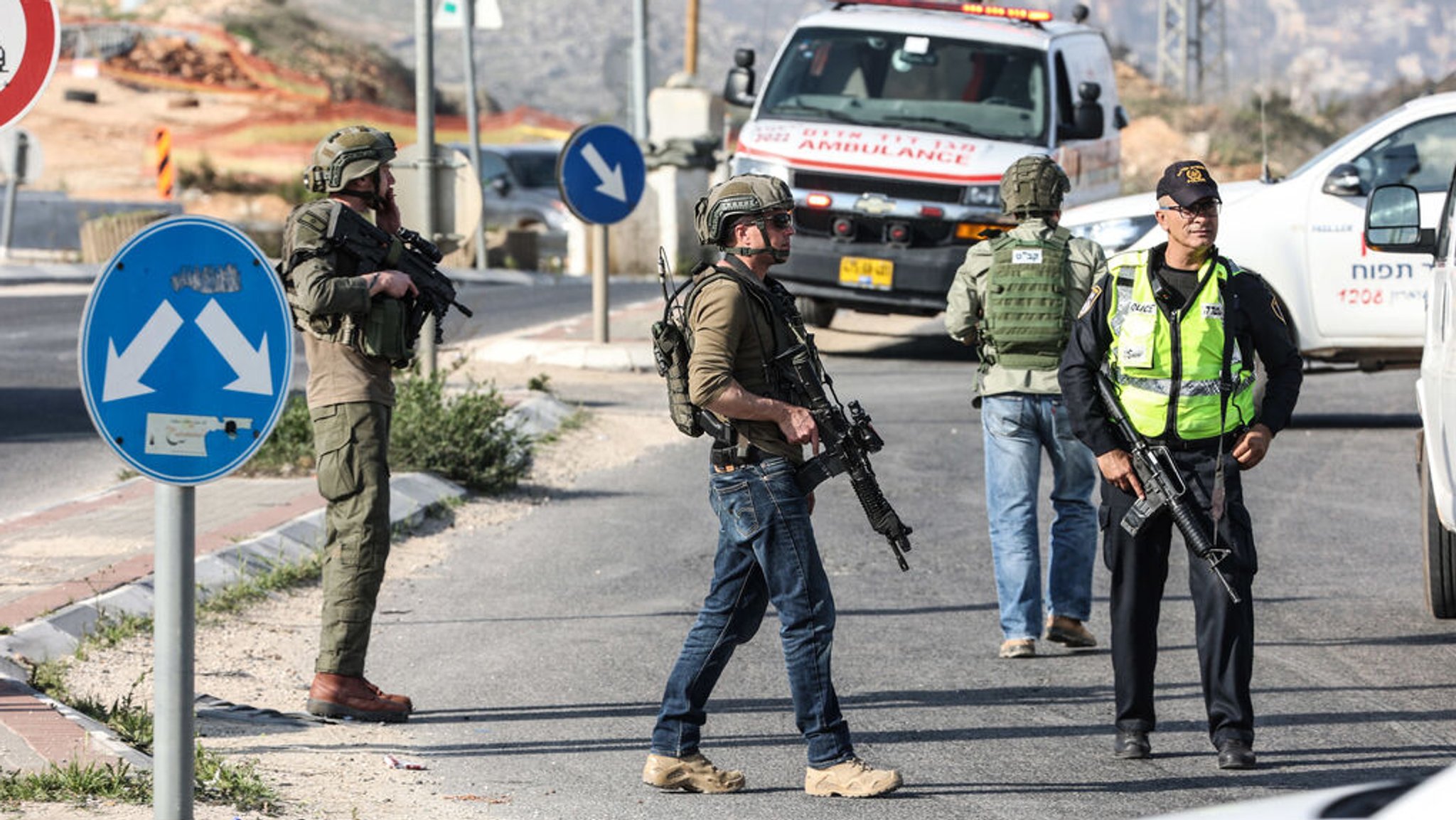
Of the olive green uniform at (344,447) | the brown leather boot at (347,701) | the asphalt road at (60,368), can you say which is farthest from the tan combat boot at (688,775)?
the asphalt road at (60,368)

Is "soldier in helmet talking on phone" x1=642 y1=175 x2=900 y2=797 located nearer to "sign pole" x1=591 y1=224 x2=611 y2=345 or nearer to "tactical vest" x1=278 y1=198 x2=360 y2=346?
"tactical vest" x1=278 y1=198 x2=360 y2=346

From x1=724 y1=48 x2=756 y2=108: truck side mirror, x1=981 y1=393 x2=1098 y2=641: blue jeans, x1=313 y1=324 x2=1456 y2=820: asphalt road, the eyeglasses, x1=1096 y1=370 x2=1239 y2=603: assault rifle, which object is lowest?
x1=313 y1=324 x2=1456 y2=820: asphalt road

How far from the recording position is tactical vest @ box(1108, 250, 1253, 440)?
6395 mm

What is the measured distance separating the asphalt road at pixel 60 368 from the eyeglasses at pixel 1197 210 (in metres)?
6.34

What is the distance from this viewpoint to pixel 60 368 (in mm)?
16516

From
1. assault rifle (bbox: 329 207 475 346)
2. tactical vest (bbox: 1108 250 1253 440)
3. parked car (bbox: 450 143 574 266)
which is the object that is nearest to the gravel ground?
assault rifle (bbox: 329 207 475 346)

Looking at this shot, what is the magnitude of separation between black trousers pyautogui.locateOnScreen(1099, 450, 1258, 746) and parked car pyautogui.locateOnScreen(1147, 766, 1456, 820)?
296 centimetres

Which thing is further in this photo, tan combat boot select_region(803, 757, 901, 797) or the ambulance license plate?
the ambulance license plate

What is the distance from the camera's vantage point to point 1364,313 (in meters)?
13.2

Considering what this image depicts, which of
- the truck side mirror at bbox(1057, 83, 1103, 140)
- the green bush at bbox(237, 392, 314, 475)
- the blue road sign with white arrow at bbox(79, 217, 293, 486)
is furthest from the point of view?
the truck side mirror at bbox(1057, 83, 1103, 140)

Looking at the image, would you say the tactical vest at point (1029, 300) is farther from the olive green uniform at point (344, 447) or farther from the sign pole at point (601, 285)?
the sign pole at point (601, 285)

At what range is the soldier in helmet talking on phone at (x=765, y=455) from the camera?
5949 mm

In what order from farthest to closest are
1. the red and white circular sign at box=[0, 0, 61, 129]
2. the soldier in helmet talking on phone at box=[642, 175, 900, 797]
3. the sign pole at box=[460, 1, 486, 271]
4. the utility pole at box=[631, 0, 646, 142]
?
1. the utility pole at box=[631, 0, 646, 142]
2. the sign pole at box=[460, 1, 486, 271]
3. the soldier in helmet talking on phone at box=[642, 175, 900, 797]
4. the red and white circular sign at box=[0, 0, 61, 129]

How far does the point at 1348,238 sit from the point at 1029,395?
19.5 ft
